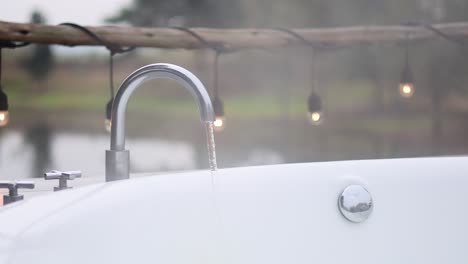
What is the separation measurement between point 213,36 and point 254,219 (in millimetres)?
1172

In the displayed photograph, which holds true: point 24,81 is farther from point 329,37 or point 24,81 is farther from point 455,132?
point 455,132

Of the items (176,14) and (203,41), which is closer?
(203,41)

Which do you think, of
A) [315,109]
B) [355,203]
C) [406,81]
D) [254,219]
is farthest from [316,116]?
[254,219]

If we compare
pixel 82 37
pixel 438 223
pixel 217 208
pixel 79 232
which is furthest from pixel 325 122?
pixel 79 232

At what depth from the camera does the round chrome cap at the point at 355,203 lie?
4.24 ft

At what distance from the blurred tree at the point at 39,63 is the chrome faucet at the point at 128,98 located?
2.29 meters

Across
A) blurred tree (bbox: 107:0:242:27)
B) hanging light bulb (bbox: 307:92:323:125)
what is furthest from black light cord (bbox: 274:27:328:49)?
blurred tree (bbox: 107:0:242:27)

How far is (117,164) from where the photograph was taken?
3.37 ft

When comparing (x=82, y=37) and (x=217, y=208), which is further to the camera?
(x=82, y=37)

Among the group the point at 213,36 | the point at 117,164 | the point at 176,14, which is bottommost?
the point at 117,164

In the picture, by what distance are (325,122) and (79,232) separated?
122 inches

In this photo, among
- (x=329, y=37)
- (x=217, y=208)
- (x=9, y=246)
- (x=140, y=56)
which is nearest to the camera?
(x=9, y=246)

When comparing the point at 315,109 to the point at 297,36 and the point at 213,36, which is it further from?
the point at 213,36

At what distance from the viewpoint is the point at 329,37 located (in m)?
2.52
